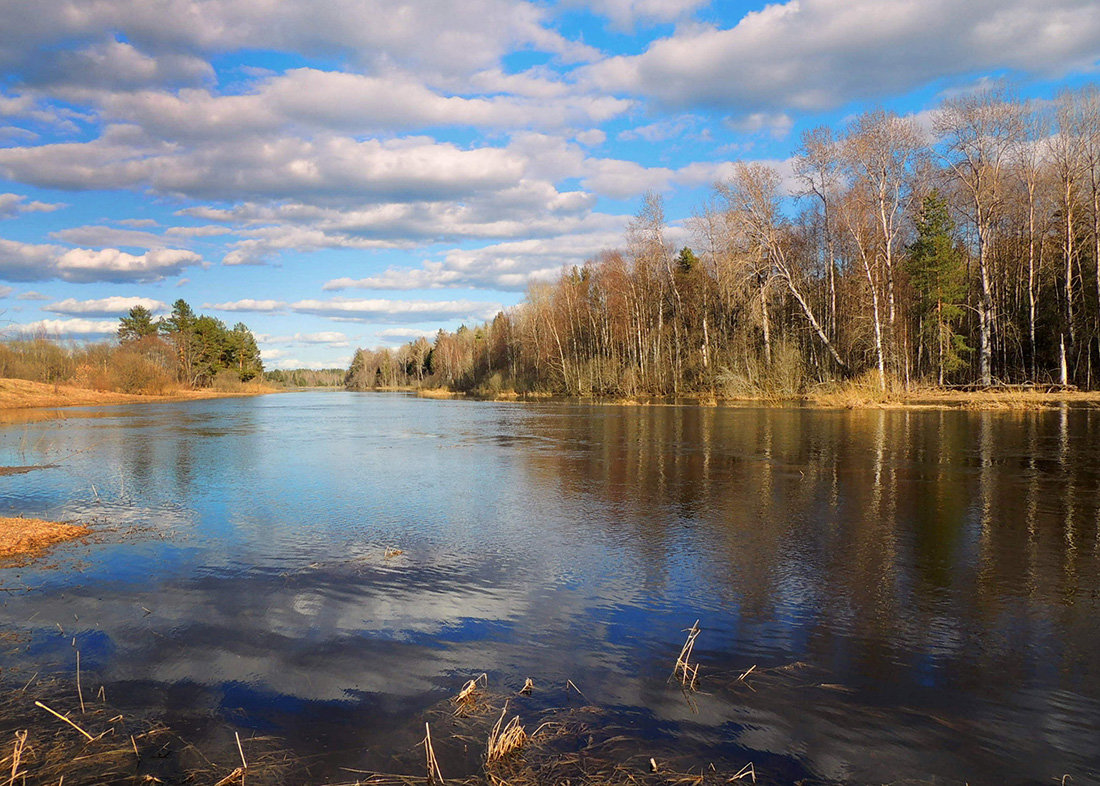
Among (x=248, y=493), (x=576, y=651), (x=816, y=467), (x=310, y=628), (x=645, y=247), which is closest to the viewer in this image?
(x=576, y=651)

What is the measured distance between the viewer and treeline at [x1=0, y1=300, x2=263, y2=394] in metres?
61.6

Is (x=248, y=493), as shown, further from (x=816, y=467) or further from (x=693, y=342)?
(x=693, y=342)

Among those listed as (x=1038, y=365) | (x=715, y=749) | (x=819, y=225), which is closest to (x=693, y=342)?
(x=819, y=225)

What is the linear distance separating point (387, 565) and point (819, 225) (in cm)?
4612

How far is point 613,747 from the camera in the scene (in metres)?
3.97

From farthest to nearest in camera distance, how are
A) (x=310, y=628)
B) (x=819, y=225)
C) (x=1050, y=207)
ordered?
1. (x=819, y=225)
2. (x=1050, y=207)
3. (x=310, y=628)

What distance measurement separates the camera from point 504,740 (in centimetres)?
388

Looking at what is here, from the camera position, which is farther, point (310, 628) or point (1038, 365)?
point (1038, 365)

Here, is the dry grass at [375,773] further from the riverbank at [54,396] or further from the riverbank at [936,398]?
the riverbank at [54,396]

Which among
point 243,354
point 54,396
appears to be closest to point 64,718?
point 54,396

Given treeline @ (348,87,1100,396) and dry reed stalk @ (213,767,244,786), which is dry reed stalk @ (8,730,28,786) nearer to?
dry reed stalk @ (213,767,244,786)

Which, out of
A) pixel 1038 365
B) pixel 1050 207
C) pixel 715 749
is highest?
pixel 1050 207

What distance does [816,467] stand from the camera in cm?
1467

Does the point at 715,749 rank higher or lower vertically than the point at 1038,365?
lower
